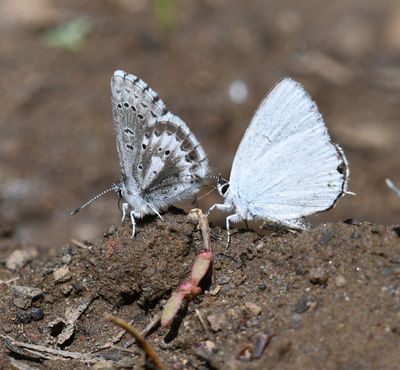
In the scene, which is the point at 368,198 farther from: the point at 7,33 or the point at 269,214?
the point at 7,33

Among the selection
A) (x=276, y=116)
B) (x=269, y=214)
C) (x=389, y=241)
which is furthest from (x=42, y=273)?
(x=389, y=241)

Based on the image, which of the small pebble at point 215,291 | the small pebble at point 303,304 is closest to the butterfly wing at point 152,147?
the small pebble at point 215,291

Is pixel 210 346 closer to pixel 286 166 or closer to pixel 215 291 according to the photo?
pixel 215 291

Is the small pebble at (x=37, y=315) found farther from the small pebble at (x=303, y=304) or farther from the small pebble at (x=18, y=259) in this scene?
the small pebble at (x=303, y=304)

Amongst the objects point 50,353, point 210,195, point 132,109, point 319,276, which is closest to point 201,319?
point 319,276

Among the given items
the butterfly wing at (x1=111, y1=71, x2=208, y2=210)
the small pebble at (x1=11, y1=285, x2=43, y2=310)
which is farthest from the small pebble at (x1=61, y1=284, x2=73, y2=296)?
the butterfly wing at (x1=111, y1=71, x2=208, y2=210)

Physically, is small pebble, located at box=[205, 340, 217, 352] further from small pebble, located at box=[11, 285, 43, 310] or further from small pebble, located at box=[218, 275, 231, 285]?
small pebble, located at box=[11, 285, 43, 310]
